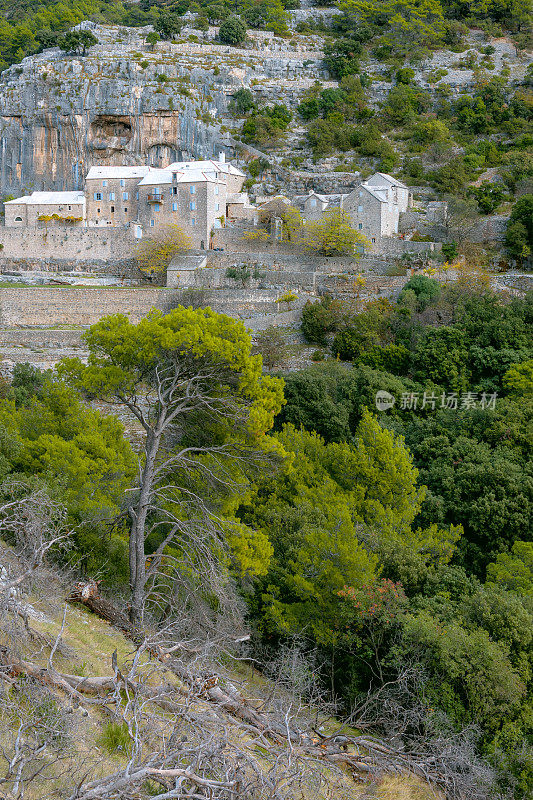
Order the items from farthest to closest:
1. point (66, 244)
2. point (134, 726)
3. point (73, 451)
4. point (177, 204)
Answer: point (66, 244) → point (177, 204) → point (73, 451) → point (134, 726)

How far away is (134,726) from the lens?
643cm

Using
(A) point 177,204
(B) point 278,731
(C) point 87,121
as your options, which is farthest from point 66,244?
(B) point 278,731

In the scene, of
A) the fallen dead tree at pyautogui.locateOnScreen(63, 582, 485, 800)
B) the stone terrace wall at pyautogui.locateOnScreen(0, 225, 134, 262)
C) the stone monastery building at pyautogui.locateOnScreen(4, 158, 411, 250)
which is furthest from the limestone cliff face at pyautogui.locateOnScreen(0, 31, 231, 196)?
the fallen dead tree at pyautogui.locateOnScreen(63, 582, 485, 800)

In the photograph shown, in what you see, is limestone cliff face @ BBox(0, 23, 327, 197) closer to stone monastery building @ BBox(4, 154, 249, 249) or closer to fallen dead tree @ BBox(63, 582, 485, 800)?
stone monastery building @ BBox(4, 154, 249, 249)

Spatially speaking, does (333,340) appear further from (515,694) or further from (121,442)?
(515,694)

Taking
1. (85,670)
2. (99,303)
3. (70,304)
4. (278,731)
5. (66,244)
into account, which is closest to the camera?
(278,731)

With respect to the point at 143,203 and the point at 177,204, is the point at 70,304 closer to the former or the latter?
the point at 177,204

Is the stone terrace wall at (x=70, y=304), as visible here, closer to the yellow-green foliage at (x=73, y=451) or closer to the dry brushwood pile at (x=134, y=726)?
the yellow-green foliage at (x=73, y=451)

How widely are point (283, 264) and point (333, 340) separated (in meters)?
9.39

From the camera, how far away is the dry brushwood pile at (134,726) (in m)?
5.30

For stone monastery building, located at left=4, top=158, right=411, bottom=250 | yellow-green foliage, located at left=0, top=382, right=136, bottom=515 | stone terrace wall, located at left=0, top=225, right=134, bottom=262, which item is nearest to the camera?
yellow-green foliage, located at left=0, top=382, right=136, bottom=515

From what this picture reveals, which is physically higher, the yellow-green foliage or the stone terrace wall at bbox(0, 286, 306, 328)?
the stone terrace wall at bbox(0, 286, 306, 328)

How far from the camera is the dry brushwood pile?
17.4 ft

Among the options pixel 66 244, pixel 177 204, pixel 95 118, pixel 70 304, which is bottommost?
pixel 70 304
